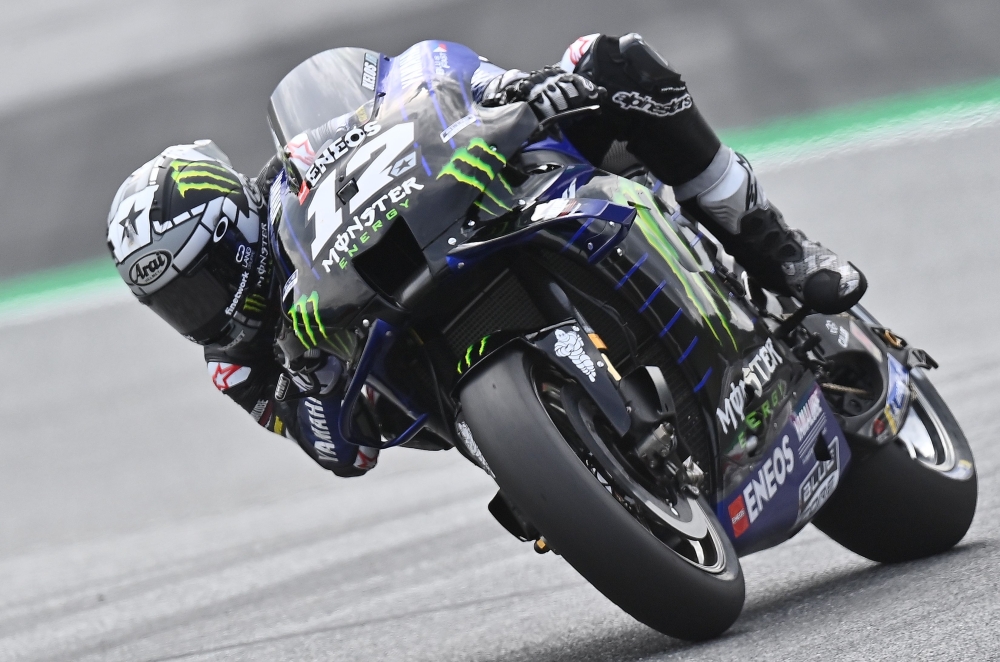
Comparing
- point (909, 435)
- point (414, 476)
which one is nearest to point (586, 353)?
point (909, 435)

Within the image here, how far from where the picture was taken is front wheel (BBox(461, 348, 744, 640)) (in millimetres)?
2504

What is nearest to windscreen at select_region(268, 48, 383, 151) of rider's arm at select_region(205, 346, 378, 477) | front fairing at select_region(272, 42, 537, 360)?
front fairing at select_region(272, 42, 537, 360)

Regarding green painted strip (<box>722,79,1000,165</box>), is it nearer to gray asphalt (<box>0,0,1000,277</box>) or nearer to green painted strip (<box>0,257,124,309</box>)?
gray asphalt (<box>0,0,1000,277</box>)

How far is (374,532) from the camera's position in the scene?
630cm

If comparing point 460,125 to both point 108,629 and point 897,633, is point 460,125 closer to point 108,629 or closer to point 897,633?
point 897,633

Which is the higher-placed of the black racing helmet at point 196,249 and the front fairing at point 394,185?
the front fairing at point 394,185

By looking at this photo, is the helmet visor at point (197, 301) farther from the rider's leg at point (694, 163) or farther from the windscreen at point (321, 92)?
the rider's leg at point (694, 163)

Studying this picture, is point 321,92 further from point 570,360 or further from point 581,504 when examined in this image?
point 581,504

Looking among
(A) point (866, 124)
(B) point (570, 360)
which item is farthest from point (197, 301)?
(A) point (866, 124)

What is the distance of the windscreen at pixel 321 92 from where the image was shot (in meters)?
3.04

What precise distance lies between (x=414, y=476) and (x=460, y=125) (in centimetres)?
493

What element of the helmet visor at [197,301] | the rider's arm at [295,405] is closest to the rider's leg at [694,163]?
the rider's arm at [295,405]

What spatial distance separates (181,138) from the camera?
1070 centimetres

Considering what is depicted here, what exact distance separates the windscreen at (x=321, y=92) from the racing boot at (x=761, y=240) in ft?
2.82
